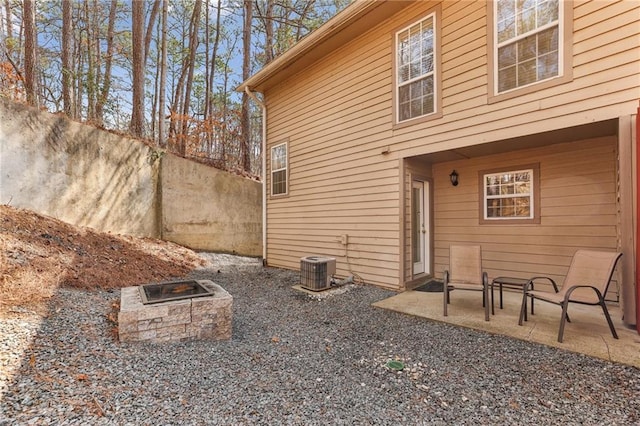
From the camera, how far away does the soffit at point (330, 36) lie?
510 centimetres

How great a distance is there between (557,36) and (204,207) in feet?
27.1

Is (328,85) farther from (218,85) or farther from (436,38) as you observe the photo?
(218,85)

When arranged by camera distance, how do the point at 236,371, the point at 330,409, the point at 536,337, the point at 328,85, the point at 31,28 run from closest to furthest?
the point at 330,409
the point at 236,371
the point at 536,337
the point at 328,85
the point at 31,28

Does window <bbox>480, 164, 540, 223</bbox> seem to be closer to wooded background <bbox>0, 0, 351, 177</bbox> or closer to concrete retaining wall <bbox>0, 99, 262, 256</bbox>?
concrete retaining wall <bbox>0, 99, 262, 256</bbox>

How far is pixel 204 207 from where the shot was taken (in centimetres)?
854

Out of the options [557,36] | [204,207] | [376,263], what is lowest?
[376,263]

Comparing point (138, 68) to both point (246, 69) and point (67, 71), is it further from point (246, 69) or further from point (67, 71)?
point (246, 69)

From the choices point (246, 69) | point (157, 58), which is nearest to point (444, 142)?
point (246, 69)

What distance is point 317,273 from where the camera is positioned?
205 inches

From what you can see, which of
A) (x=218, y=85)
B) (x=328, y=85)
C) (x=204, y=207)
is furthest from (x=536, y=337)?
(x=218, y=85)

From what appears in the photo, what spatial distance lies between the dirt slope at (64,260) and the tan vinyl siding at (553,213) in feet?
19.0

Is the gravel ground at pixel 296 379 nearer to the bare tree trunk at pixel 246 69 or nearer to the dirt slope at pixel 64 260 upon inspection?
the dirt slope at pixel 64 260

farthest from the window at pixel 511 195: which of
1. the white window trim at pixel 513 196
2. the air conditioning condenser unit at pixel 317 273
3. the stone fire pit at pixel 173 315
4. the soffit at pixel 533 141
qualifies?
the stone fire pit at pixel 173 315

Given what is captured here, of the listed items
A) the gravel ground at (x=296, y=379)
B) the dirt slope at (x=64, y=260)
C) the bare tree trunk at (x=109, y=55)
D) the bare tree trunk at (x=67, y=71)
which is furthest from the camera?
the bare tree trunk at (x=109, y=55)
